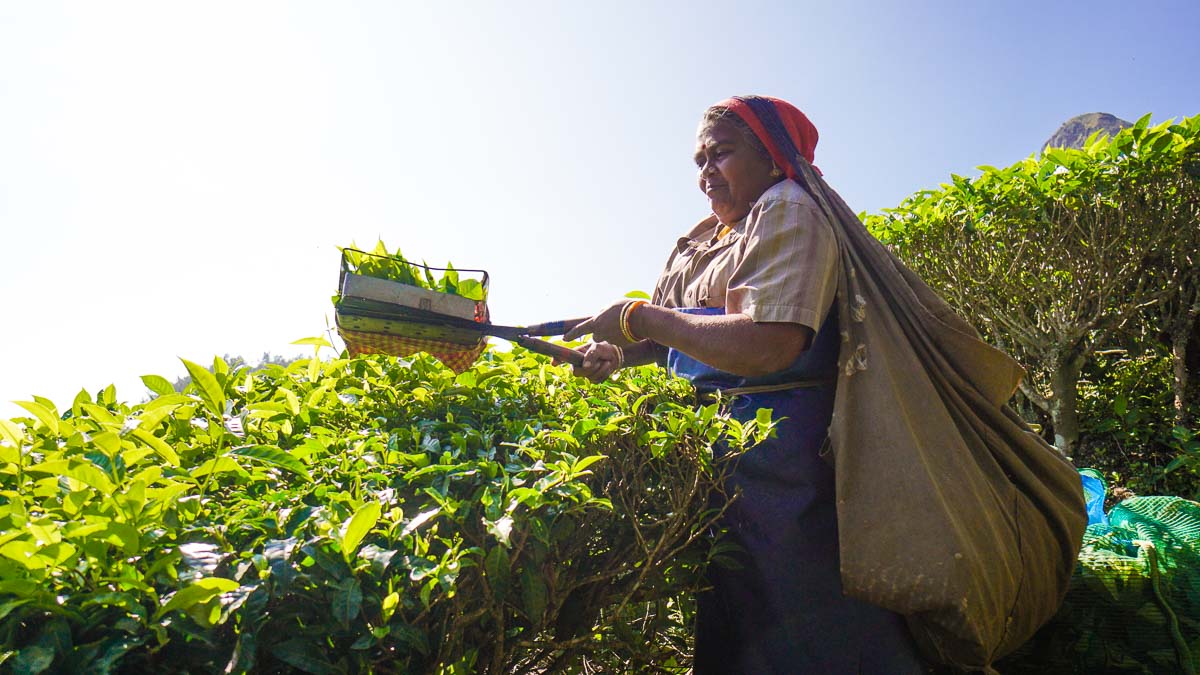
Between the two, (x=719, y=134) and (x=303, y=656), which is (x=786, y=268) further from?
(x=303, y=656)

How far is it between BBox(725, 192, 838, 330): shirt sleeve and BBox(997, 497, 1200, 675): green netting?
1.51m

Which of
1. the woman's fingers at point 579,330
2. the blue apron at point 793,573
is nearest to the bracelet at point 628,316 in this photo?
the woman's fingers at point 579,330

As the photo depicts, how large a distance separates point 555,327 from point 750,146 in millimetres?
913

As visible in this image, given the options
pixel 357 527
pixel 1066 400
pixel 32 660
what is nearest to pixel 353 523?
pixel 357 527

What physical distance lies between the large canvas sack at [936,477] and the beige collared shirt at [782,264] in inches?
3.9

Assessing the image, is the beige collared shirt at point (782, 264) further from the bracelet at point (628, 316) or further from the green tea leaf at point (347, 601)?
the green tea leaf at point (347, 601)

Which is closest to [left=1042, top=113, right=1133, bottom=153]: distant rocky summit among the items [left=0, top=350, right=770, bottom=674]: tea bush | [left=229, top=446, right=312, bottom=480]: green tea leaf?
[left=0, top=350, right=770, bottom=674]: tea bush

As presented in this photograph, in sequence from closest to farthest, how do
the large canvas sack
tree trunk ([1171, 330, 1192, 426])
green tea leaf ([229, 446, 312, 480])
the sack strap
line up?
green tea leaf ([229, 446, 312, 480]) → the large canvas sack → the sack strap → tree trunk ([1171, 330, 1192, 426])

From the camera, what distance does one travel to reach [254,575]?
1065mm

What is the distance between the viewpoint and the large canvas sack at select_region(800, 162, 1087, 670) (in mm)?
1731

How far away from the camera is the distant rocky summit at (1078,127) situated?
17.0 m

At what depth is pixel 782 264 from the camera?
192 cm

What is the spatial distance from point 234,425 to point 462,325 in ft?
2.73

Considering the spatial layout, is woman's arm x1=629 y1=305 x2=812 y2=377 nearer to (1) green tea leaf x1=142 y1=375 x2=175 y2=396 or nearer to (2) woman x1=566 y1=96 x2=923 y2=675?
(2) woman x1=566 y1=96 x2=923 y2=675
